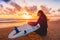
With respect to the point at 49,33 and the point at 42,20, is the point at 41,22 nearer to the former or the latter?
the point at 42,20

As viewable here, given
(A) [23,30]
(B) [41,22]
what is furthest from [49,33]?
(A) [23,30]

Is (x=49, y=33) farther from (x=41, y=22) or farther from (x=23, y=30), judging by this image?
(x=23, y=30)

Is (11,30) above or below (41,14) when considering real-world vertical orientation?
below

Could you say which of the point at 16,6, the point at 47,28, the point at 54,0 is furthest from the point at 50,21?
the point at 16,6

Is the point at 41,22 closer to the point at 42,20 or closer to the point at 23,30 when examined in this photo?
the point at 42,20

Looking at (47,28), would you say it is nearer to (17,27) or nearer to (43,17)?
(43,17)

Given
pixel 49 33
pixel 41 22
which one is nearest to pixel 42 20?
pixel 41 22

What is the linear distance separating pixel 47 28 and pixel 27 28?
240 mm

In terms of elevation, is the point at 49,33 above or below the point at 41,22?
below

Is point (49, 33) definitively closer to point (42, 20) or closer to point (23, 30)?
point (42, 20)

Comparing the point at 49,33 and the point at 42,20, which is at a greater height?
the point at 42,20

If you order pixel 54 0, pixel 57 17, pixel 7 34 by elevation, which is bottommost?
pixel 7 34

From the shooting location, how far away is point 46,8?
2.50m

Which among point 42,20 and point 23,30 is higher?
point 42,20
